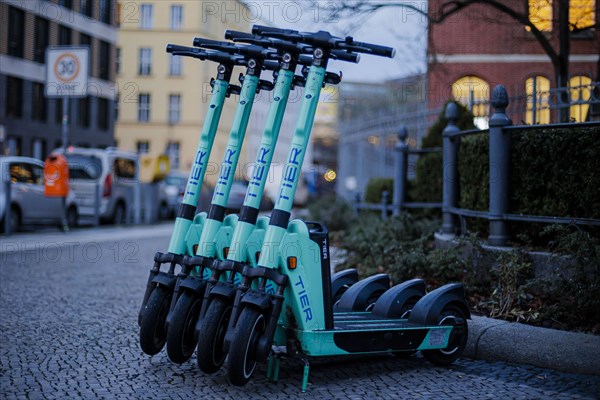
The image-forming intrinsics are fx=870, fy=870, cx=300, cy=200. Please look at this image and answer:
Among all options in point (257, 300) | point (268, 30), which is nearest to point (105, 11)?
point (268, 30)

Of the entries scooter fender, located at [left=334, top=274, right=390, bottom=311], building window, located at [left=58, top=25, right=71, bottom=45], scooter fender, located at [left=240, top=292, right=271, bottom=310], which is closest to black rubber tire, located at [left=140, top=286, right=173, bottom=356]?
scooter fender, located at [left=240, top=292, right=271, bottom=310]

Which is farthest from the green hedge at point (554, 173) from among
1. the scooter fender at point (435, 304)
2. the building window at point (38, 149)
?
the building window at point (38, 149)

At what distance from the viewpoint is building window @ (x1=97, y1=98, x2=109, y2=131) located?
156 feet

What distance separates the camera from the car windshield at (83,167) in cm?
2273

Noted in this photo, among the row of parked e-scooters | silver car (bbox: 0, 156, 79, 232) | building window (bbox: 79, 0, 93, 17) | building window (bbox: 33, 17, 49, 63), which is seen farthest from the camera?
building window (bbox: 79, 0, 93, 17)

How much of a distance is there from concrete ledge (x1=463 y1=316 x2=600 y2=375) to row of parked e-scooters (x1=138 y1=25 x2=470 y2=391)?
1.00ft

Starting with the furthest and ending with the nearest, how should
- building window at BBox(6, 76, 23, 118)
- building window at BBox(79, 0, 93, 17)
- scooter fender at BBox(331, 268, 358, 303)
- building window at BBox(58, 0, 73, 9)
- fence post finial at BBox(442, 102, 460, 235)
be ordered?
building window at BBox(79, 0, 93, 17)
building window at BBox(58, 0, 73, 9)
building window at BBox(6, 76, 23, 118)
fence post finial at BBox(442, 102, 460, 235)
scooter fender at BBox(331, 268, 358, 303)

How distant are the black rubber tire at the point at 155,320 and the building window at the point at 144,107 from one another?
58.8 m

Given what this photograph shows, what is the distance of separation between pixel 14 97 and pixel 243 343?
118ft

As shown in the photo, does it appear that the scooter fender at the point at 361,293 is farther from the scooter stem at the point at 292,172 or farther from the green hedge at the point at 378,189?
the green hedge at the point at 378,189

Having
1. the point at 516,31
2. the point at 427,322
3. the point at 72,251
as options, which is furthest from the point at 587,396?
the point at 516,31

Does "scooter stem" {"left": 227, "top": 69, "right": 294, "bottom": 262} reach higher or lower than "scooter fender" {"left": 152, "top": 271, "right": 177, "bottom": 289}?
higher

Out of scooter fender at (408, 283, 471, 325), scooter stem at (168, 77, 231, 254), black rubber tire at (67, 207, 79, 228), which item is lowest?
scooter fender at (408, 283, 471, 325)

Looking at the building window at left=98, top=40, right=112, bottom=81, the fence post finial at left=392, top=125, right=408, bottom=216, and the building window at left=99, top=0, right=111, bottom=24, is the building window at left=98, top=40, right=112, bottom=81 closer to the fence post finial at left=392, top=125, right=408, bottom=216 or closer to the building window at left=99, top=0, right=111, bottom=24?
the building window at left=99, top=0, right=111, bottom=24
